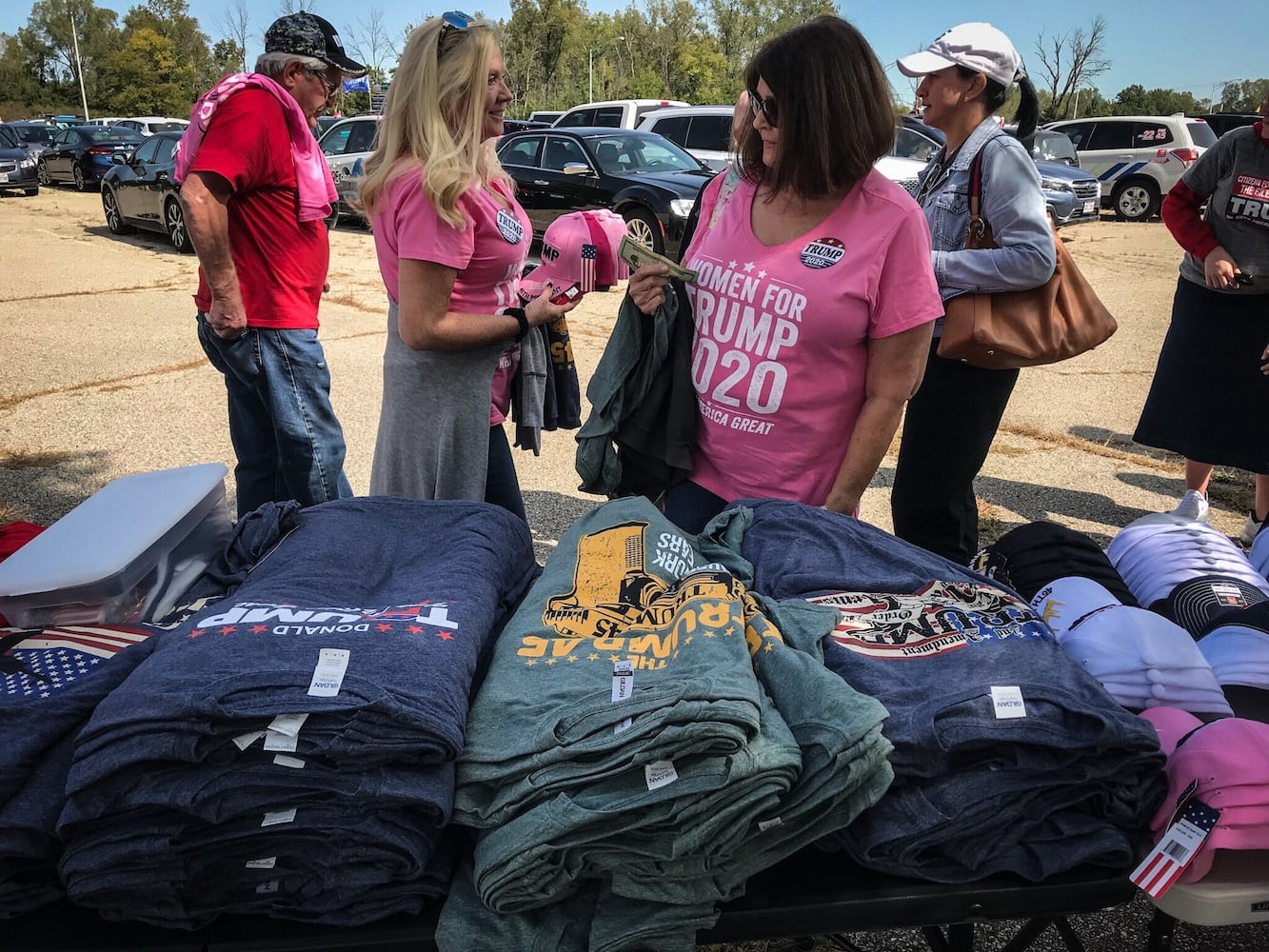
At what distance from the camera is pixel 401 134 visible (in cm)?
245

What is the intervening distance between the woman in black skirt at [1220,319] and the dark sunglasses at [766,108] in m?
2.62

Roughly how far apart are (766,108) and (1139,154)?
19272 mm

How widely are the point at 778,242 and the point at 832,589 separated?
0.81 m

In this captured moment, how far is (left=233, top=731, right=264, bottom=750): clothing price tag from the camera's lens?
1.24 m

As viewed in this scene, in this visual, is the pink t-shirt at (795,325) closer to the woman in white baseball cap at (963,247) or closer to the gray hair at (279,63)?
the woman in white baseball cap at (963,247)

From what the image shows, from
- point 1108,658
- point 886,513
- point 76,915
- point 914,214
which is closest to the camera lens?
point 76,915

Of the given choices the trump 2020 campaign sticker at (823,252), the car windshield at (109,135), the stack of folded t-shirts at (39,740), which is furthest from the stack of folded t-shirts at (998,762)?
the car windshield at (109,135)

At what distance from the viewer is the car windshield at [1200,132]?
17.6 m

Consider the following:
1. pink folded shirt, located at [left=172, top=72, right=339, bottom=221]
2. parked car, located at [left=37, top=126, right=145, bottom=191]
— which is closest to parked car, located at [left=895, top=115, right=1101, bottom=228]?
pink folded shirt, located at [left=172, top=72, right=339, bottom=221]

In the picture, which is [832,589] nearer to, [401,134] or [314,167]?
[401,134]

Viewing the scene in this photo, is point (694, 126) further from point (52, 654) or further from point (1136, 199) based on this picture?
point (52, 654)

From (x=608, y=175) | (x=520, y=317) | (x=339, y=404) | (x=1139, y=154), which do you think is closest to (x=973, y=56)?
(x=520, y=317)

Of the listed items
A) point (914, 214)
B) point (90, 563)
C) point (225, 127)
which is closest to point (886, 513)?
point (914, 214)

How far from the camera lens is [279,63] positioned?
3.19 metres
